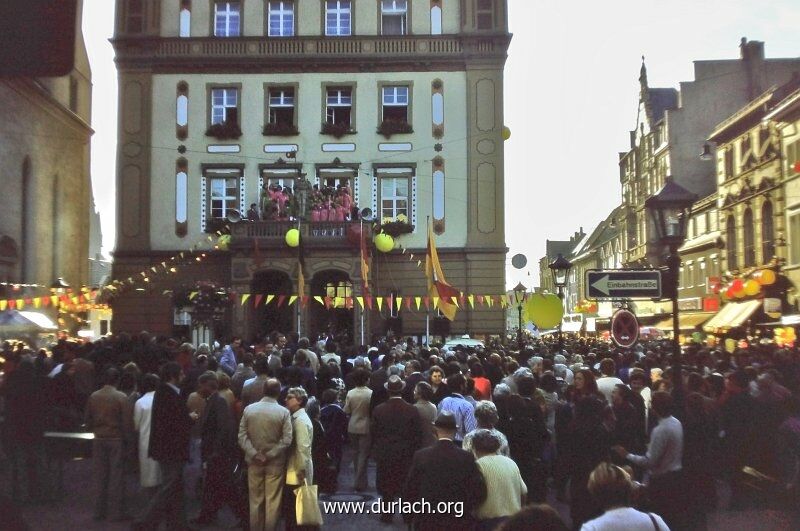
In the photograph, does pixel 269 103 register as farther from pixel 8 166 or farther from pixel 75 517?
pixel 8 166

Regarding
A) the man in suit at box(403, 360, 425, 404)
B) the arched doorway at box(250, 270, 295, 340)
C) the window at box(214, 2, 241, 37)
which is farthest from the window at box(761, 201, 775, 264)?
the man in suit at box(403, 360, 425, 404)

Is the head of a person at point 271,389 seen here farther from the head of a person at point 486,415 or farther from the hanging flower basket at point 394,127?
the hanging flower basket at point 394,127

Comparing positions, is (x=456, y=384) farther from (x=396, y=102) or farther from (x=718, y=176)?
(x=718, y=176)

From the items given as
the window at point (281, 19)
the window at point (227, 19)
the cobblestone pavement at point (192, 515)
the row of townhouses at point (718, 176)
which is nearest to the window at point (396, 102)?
the window at point (281, 19)

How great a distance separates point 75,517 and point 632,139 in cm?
6565

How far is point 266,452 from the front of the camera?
30.7 feet

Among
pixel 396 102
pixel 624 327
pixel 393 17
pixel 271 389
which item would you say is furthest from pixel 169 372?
pixel 393 17

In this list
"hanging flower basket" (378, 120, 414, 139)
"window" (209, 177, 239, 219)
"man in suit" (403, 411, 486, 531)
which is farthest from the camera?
"window" (209, 177, 239, 219)

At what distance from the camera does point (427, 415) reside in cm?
1093

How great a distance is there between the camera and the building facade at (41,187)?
6.24 m

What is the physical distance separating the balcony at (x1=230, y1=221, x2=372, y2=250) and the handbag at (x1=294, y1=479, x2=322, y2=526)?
84.2ft

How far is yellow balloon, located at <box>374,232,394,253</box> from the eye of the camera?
35.8 meters

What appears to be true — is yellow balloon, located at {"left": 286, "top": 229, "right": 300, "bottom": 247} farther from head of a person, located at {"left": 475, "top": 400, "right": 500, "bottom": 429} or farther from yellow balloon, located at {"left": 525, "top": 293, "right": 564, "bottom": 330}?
head of a person, located at {"left": 475, "top": 400, "right": 500, "bottom": 429}

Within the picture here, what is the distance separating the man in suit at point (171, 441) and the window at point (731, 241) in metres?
36.7
